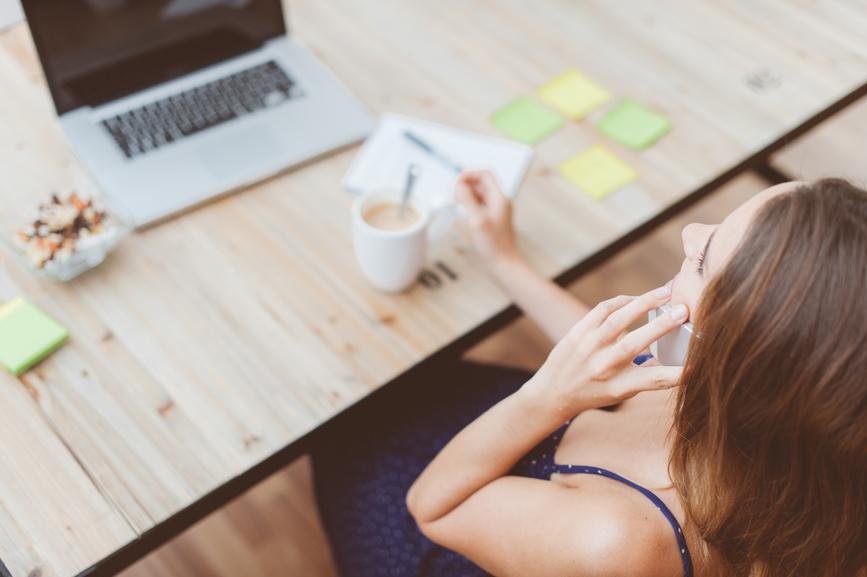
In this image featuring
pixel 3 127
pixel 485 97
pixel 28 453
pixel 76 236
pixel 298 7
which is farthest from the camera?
pixel 298 7

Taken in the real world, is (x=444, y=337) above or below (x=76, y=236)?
below

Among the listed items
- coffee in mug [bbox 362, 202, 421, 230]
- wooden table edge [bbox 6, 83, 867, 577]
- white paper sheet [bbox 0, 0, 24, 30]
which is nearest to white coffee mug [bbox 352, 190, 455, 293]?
coffee in mug [bbox 362, 202, 421, 230]

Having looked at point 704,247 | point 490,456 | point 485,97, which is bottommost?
point 490,456

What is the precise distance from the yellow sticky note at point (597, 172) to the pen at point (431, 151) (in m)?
0.18

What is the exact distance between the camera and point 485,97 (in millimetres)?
1133

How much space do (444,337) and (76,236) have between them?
0.51 m

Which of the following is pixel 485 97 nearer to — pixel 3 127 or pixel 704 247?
pixel 704 247

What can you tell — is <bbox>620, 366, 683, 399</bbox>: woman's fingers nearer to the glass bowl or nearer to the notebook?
the notebook

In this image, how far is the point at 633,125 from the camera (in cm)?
110

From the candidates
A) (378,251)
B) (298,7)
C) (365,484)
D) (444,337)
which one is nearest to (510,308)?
(444,337)

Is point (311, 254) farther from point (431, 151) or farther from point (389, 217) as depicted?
point (431, 151)

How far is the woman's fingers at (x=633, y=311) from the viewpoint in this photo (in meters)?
0.59

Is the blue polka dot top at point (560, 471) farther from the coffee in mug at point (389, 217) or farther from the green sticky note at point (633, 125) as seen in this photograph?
the green sticky note at point (633, 125)

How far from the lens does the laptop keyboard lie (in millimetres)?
973
